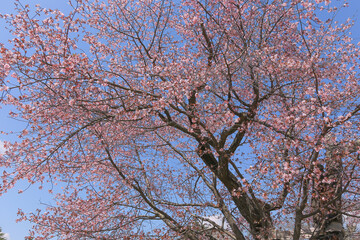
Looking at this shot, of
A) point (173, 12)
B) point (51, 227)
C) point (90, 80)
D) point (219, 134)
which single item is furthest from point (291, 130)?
point (51, 227)

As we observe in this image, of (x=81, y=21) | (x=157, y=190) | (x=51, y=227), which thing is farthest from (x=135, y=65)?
(x=51, y=227)

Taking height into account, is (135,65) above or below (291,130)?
above

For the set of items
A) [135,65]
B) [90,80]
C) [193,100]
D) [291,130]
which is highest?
[135,65]

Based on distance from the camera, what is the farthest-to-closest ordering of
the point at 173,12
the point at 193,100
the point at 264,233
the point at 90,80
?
the point at 173,12 < the point at 193,100 < the point at 264,233 < the point at 90,80

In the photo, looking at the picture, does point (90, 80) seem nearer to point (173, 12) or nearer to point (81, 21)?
point (81, 21)

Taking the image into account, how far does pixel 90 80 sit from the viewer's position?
243 inches

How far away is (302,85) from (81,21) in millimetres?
6678

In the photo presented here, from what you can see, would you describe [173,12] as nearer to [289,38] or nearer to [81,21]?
[81,21]

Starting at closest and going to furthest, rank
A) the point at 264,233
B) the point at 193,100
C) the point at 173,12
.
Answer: the point at 264,233, the point at 193,100, the point at 173,12

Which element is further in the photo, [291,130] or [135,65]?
[135,65]

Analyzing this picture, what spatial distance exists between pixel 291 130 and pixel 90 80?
452 cm

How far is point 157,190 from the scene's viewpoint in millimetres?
9719

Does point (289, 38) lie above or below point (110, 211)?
above

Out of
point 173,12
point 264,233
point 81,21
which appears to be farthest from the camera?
point 173,12
